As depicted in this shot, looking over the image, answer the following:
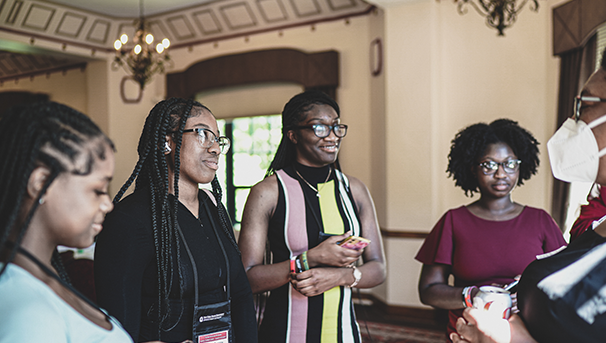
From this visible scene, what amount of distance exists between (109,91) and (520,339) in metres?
7.20

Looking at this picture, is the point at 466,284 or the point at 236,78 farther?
the point at 236,78

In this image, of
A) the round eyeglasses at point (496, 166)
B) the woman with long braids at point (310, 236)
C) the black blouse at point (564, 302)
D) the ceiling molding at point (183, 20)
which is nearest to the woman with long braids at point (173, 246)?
the woman with long braids at point (310, 236)

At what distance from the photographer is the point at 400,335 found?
4.42 metres

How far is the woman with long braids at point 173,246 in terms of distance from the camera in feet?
4.43

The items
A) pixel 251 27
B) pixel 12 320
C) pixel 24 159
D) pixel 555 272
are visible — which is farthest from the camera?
pixel 251 27

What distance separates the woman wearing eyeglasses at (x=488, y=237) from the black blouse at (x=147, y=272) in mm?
948

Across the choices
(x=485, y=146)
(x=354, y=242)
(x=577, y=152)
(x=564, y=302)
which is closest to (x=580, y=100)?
(x=577, y=152)

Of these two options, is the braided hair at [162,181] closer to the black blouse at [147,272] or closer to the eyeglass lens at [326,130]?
the black blouse at [147,272]

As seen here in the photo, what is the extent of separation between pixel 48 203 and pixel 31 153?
0.32 feet

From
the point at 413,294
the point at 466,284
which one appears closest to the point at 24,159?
the point at 466,284

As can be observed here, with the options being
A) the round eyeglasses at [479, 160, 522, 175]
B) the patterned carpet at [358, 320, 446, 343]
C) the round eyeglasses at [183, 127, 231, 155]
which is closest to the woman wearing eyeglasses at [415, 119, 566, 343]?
the round eyeglasses at [479, 160, 522, 175]

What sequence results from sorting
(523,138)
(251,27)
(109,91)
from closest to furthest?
(523,138) < (251,27) < (109,91)

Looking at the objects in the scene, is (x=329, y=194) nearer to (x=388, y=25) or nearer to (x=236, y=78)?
(x=388, y=25)

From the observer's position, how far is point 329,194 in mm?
2074
